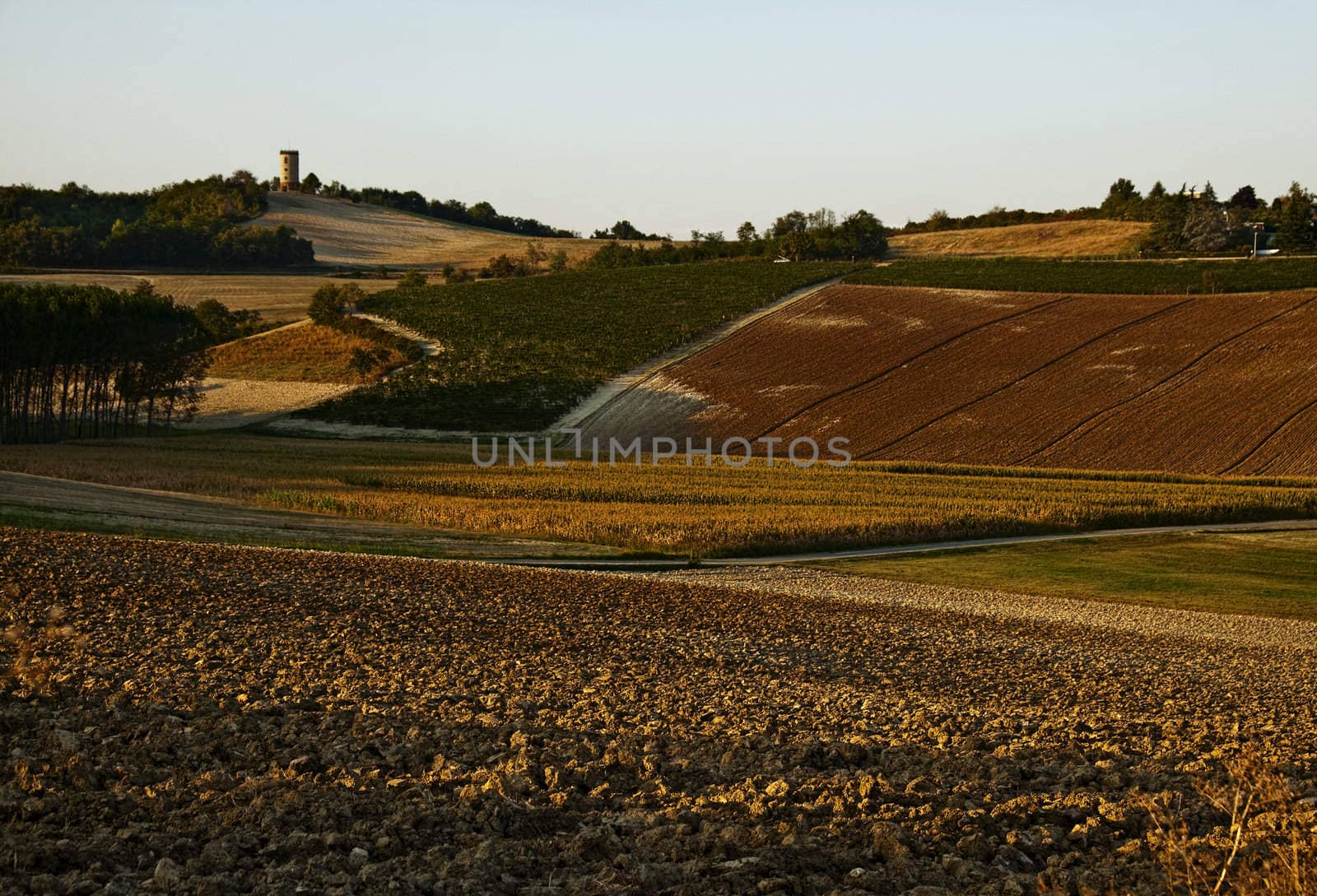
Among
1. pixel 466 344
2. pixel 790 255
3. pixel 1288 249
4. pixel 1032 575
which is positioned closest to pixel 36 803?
pixel 1032 575

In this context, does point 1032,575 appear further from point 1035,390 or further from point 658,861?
point 1035,390

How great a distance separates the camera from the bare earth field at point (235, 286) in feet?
397

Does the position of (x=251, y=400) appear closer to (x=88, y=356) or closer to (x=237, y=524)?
(x=88, y=356)

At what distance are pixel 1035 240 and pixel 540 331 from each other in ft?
240

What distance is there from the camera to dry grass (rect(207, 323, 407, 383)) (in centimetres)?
9369

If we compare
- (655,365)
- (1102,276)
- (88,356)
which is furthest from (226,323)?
(1102,276)

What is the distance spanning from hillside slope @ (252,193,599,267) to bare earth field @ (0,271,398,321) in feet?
67.2

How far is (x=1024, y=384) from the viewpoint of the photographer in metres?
75.6

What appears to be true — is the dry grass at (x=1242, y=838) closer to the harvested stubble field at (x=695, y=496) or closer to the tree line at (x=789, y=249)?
the harvested stubble field at (x=695, y=496)

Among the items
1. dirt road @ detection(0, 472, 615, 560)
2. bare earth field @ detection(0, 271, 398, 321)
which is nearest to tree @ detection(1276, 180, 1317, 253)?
bare earth field @ detection(0, 271, 398, 321)

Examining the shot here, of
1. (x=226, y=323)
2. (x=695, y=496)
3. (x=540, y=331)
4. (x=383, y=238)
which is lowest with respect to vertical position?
(x=695, y=496)

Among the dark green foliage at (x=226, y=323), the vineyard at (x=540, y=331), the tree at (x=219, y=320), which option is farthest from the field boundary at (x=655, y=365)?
the tree at (x=219, y=320)

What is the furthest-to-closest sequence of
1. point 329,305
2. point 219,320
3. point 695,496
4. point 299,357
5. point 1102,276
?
point 219,320
point 329,305
point 1102,276
point 299,357
point 695,496

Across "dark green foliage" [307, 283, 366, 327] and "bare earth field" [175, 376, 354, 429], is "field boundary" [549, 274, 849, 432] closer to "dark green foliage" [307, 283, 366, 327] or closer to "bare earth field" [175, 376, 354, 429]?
"bare earth field" [175, 376, 354, 429]
